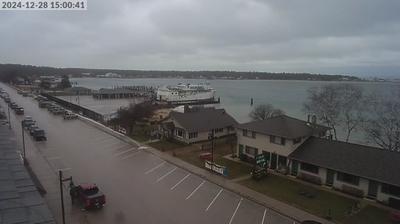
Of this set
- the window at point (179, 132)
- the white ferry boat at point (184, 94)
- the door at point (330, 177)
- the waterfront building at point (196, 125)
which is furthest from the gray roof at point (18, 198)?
the white ferry boat at point (184, 94)

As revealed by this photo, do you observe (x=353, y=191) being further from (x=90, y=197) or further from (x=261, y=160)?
(x=90, y=197)

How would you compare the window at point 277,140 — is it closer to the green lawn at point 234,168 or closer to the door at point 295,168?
the door at point 295,168

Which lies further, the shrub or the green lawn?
the green lawn

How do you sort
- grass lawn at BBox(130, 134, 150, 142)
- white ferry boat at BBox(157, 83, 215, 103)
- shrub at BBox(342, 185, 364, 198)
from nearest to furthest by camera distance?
shrub at BBox(342, 185, 364, 198), grass lawn at BBox(130, 134, 150, 142), white ferry boat at BBox(157, 83, 215, 103)

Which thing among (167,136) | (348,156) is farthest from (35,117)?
(348,156)

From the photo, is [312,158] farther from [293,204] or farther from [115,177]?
[115,177]

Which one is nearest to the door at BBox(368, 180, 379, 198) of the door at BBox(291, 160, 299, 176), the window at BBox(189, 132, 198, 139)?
the door at BBox(291, 160, 299, 176)

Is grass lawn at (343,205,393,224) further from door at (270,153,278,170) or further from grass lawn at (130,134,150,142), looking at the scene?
grass lawn at (130,134,150,142)
